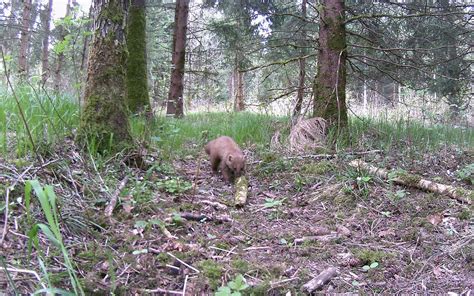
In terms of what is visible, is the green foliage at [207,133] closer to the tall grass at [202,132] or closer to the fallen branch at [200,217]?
the tall grass at [202,132]

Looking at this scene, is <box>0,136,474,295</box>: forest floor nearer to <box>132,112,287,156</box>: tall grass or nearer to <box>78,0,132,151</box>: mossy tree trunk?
<box>78,0,132,151</box>: mossy tree trunk

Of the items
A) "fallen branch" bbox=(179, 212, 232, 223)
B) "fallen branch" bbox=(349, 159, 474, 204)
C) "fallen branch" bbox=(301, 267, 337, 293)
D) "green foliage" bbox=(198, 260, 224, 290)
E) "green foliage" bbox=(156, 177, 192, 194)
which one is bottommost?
"fallen branch" bbox=(301, 267, 337, 293)

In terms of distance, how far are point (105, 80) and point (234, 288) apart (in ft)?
9.69

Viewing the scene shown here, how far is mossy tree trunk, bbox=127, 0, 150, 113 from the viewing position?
8.13m

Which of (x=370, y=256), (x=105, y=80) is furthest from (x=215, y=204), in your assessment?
(x=105, y=80)

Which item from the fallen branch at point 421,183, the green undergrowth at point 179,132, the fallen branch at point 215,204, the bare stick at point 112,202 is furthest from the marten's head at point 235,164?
the bare stick at point 112,202

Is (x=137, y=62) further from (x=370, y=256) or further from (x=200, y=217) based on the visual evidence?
(x=370, y=256)

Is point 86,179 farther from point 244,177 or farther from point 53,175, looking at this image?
point 244,177

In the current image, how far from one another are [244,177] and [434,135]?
4.02m

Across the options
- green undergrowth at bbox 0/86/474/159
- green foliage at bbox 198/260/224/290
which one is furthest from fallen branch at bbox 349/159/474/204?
green foliage at bbox 198/260/224/290

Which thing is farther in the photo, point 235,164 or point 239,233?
point 235,164

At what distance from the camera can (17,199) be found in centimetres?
289

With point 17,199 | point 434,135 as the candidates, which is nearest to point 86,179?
point 17,199

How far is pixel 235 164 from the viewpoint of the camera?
531 centimetres
